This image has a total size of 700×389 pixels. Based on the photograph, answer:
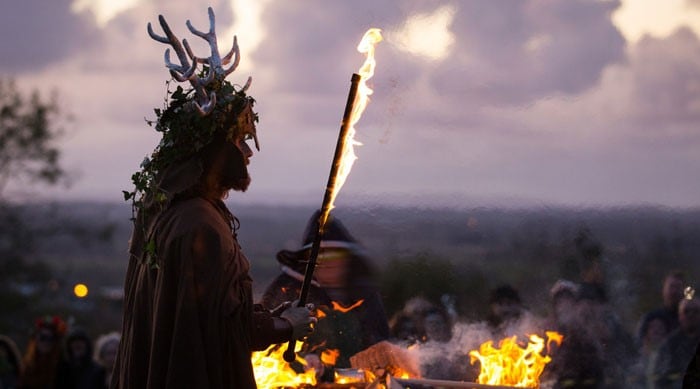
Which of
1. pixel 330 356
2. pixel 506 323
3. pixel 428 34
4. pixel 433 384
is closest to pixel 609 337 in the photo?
pixel 506 323

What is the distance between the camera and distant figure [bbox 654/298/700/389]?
24.1 feet

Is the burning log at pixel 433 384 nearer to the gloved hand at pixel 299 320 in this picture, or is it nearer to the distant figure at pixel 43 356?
the gloved hand at pixel 299 320

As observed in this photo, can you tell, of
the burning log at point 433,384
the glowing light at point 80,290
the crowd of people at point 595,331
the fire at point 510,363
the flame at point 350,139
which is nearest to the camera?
the flame at point 350,139

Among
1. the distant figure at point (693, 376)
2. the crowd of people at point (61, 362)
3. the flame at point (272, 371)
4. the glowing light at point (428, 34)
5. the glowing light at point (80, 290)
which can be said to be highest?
the glowing light at point (428, 34)

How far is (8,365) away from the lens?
916 cm

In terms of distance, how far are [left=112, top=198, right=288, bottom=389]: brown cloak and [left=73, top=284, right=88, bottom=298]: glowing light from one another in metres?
7.19

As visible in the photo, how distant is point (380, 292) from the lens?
8.01 metres

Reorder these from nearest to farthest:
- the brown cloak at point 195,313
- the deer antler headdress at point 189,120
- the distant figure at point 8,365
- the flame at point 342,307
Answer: the brown cloak at point 195,313
the deer antler headdress at point 189,120
the flame at point 342,307
the distant figure at point 8,365

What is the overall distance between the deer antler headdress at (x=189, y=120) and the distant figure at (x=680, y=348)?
351cm

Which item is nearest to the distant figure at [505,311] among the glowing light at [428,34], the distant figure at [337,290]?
the distant figure at [337,290]

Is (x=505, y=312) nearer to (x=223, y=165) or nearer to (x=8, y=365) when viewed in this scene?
(x=223, y=165)

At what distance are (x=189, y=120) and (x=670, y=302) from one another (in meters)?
3.91

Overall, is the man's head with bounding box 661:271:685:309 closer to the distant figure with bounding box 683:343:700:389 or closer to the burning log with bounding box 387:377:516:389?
the burning log with bounding box 387:377:516:389

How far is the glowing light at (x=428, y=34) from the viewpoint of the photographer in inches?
300
